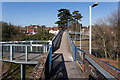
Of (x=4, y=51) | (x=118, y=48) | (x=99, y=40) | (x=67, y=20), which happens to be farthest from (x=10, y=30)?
(x=67, y=20)

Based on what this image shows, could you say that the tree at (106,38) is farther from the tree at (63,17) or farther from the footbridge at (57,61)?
the tree at (63,17)

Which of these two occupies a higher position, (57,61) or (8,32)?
(8,32)

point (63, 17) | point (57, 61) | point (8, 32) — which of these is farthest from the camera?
point (63, 17)

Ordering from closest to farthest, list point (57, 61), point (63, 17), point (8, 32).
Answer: point (57, 61) < point (8, 32) < point (63, 17)

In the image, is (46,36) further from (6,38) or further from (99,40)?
(99,40)

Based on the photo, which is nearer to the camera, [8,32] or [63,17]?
[8,32]

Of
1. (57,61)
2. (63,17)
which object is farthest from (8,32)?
(63,17)

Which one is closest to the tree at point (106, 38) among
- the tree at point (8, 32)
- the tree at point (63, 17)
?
the tree at point (8, 32)

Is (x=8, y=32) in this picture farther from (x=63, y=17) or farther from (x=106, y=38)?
(x=63, y=17)

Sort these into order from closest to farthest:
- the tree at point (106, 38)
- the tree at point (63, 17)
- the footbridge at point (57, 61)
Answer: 1. the footbridge at point (57, 61)
2. the tree at point (106, 38)
3. the tree at point (63, 17)

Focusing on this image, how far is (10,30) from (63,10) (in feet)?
99.8

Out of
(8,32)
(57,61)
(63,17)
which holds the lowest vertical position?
(57,61)

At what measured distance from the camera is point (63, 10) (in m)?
45.5

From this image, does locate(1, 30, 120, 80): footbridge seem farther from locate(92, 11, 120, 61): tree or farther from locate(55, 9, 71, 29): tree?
locate(55, 9, 71, 29): tree
